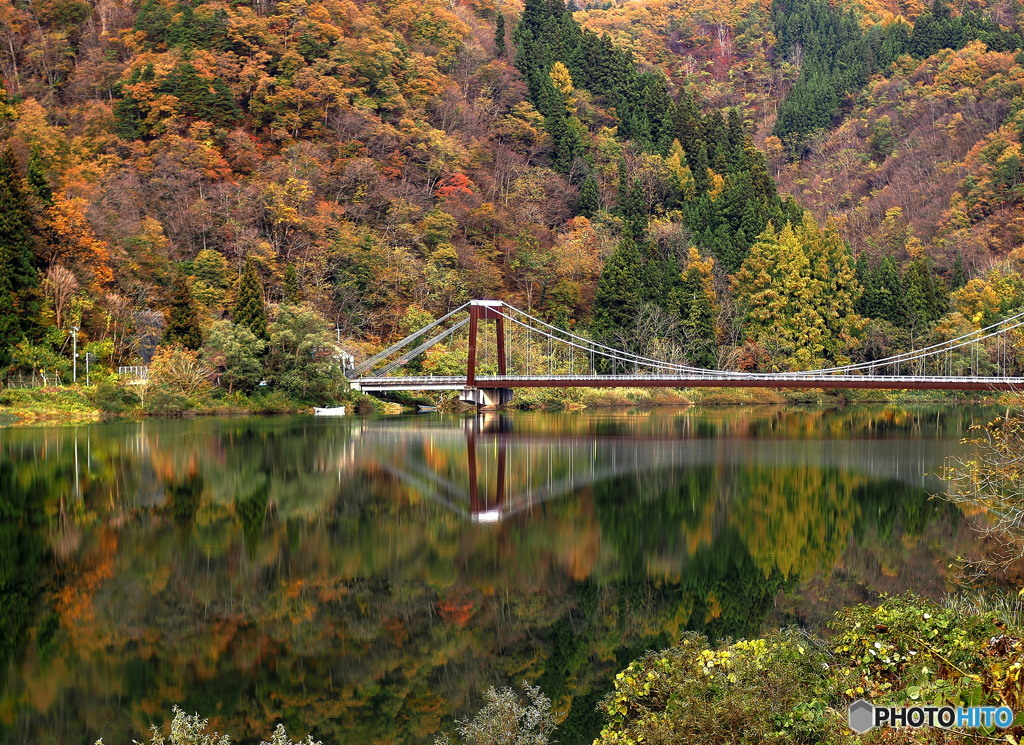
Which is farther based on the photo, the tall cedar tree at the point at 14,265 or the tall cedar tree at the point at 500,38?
the tall cedar tree at the point at 500,38

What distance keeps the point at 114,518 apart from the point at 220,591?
5.28 m

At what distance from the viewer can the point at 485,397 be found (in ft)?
147

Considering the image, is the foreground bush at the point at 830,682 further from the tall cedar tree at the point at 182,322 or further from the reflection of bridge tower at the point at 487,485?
the tall cedar tree at the point at 182,322

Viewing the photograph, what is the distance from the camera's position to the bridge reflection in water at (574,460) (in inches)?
819

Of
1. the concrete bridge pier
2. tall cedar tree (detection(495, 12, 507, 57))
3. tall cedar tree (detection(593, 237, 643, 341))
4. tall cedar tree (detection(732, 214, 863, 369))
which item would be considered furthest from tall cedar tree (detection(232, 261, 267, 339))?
tall cedar tree (detection(495, 12, 507, 57))

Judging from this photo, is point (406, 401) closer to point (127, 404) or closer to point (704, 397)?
point (127, 404)

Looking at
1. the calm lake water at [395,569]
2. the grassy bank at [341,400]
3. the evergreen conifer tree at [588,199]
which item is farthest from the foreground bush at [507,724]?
the evergreen conifer tree at [588,199]

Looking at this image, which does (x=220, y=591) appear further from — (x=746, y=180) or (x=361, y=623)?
(x=746, y=180)

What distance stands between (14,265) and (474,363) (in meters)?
16.9

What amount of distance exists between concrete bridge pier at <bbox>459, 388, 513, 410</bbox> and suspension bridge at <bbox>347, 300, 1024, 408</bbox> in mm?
40

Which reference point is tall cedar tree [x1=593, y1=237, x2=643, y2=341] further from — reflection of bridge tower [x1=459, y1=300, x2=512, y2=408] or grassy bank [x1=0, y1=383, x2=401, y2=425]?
grassy bank [x1=0, y1=383, x2=401, y2=425]

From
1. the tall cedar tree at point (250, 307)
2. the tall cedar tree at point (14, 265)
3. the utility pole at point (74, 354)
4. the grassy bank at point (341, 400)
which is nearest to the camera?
the grassy bank at point (341, 400)

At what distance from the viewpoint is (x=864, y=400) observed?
52.1 m

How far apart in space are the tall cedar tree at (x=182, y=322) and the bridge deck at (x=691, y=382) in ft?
21.4
